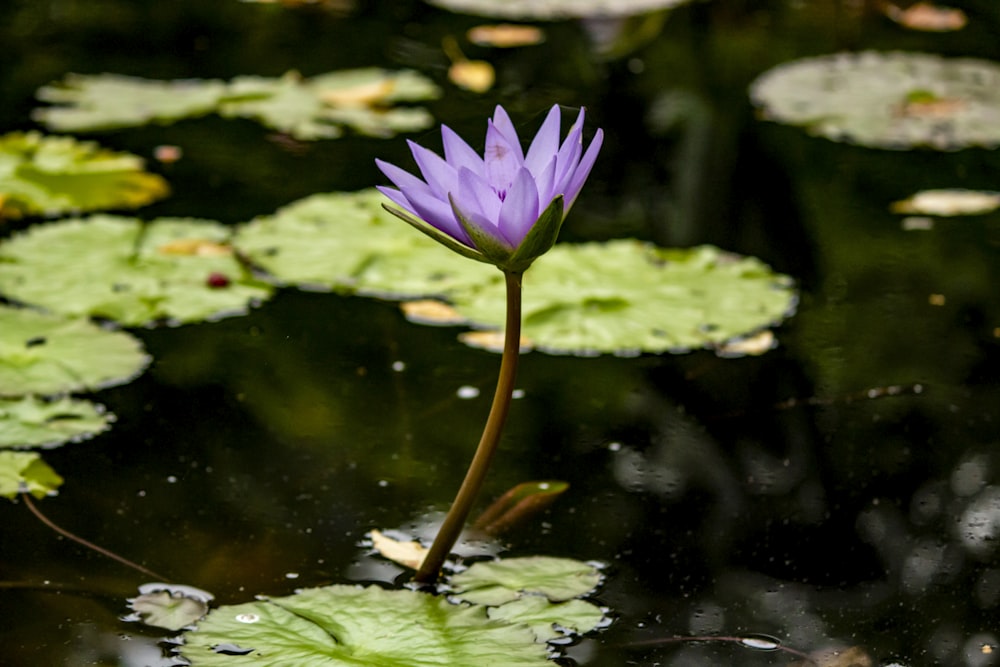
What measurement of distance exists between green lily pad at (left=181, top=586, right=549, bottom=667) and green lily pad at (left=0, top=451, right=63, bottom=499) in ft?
1.31

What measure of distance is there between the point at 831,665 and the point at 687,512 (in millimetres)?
311

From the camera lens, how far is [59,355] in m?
1.70

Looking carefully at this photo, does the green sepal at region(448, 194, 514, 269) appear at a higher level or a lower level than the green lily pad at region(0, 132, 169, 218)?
higher

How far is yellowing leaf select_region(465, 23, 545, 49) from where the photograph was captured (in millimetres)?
3539

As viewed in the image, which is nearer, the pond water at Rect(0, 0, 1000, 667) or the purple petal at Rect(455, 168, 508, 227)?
the purple petal at Rect(455, 168, 508, 227)

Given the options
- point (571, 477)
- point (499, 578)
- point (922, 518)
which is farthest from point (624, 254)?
point (499, 578)

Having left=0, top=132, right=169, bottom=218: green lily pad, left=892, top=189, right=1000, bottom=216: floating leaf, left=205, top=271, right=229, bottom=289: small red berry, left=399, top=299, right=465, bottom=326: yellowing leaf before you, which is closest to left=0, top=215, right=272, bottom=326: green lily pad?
left=205, top=271, right=229, bottom=289: small red berry

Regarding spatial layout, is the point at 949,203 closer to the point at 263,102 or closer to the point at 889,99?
the point at 889,99

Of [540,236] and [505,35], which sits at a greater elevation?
[540,236]

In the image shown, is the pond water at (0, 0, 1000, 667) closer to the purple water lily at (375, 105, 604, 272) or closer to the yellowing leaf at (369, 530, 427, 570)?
the yellowing leaf at (369, 530, 427, 570)

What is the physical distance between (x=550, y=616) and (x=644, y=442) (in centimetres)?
44

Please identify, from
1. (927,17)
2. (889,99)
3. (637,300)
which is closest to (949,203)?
(889,99)

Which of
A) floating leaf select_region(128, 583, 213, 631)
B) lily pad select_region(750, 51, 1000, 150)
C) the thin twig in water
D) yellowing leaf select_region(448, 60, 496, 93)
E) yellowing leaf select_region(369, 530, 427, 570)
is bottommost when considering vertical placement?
the thin twig in water

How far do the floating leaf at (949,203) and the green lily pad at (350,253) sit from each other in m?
0.92
